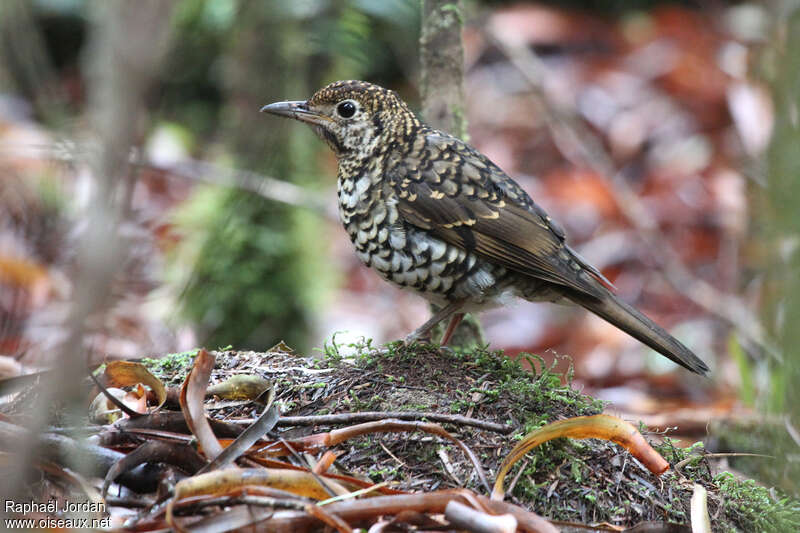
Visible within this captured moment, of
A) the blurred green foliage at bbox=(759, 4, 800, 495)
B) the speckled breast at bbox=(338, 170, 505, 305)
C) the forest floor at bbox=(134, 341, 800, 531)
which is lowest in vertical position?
the forest floor at bbox=(134, 341, 800, 531)

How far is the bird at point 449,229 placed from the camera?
366 centimetres

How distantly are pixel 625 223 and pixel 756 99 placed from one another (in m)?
1.98

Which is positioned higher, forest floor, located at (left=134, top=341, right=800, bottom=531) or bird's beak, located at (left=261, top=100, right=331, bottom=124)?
bird's beak, located at (left=261, top=100, right=331, bottom=124)

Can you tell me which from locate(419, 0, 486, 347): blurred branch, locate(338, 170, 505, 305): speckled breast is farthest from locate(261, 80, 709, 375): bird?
locate(419, 0, 486, 347): blurred branch

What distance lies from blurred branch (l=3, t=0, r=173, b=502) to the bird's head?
2.77 m

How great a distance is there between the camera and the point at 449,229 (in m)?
3.68

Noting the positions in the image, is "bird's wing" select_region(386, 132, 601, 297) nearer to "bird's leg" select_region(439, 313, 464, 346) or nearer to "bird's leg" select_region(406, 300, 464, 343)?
"bird's leg" select_region(406, 300, 464, 343)

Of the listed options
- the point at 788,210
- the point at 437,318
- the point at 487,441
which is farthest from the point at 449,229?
the point at 788,210

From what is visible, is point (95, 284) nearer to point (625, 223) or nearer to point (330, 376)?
point (330, 376)

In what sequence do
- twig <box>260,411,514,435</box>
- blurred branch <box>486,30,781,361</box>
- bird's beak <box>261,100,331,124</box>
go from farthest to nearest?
blurred branch <box>486,30,781,361</box>
bird's beak <box>261,100,331,124</box>
twig <box>260,411,514,435</box>

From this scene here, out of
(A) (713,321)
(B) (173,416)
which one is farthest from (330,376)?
(A) (713,321)

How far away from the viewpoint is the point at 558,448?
273 cm

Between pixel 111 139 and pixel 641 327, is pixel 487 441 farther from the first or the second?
pixel 111 139

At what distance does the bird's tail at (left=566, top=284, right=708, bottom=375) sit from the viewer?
139 inches
